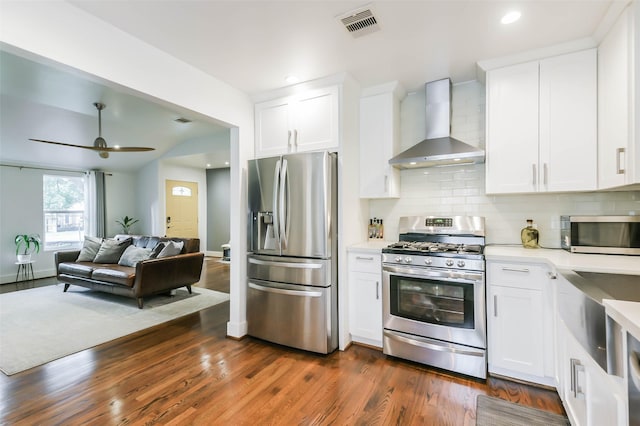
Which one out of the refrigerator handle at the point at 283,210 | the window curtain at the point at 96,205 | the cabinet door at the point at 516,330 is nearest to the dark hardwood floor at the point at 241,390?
the cabinet door at the point at 516,330

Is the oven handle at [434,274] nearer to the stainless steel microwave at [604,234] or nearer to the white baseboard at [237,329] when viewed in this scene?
the stainless steel microwave at [604,234]

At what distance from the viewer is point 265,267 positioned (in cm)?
286

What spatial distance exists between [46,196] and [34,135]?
1734 millimetres

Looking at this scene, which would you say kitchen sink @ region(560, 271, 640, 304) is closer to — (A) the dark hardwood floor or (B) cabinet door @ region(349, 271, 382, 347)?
(A) the dark hardwood floor

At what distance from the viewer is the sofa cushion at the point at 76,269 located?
4426mm

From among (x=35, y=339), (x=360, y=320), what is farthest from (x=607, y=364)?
(x=35, y=339)

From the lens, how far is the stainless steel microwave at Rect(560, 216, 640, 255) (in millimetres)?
2082

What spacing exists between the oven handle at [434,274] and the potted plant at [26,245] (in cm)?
685

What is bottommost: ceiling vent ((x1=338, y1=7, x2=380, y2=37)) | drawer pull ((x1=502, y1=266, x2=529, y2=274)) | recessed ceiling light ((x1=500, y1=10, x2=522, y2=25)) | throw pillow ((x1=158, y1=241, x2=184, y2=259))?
throw pillow ((x1=158, y1=241, x2=184, y2=259))

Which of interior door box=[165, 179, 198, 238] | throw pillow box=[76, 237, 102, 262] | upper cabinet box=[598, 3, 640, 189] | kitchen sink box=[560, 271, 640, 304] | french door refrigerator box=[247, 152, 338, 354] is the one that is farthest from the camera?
interior door box=[165, 179, 198, 238]

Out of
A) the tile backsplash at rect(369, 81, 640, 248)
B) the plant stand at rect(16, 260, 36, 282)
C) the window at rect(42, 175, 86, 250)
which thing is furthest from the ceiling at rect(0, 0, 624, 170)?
the plant stand at rect(16, 260, 36, 282)

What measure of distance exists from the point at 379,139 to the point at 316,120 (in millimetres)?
683

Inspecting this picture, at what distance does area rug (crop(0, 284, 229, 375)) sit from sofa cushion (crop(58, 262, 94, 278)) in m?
0.35

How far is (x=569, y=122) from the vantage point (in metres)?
2.22
